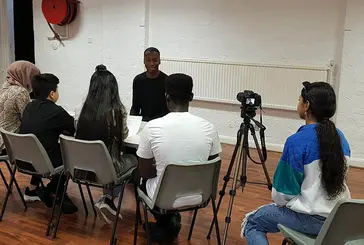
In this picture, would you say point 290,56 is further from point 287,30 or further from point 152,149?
point 152,149

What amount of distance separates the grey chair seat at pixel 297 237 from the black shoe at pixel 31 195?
224 centimetres

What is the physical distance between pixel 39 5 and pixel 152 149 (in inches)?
212

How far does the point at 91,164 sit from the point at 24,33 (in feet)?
17.6

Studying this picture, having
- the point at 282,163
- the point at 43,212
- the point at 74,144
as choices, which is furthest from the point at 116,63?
the point at 282,163

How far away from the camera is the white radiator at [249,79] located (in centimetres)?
508

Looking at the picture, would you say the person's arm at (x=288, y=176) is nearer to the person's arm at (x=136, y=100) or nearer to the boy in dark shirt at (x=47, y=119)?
the boy in dark shirt at (x=47, y=119)

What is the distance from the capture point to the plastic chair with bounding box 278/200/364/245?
1.63 meters

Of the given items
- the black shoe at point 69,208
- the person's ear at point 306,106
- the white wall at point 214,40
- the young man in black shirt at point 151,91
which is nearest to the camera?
the person's ear at point 306,106

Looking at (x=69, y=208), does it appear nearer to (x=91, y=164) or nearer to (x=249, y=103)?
(x=91, y=164)

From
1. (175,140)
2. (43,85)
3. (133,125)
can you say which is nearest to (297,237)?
(175,140)

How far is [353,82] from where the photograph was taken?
15.4ft

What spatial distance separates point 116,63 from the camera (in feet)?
20.7

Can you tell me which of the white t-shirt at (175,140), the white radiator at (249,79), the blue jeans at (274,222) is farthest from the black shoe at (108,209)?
the white radiator at (249,79)

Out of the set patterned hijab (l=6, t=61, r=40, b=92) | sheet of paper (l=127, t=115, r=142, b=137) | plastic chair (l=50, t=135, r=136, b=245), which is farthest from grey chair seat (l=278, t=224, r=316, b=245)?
patterned hijab (l=6, t=61, r=40, b=92)
